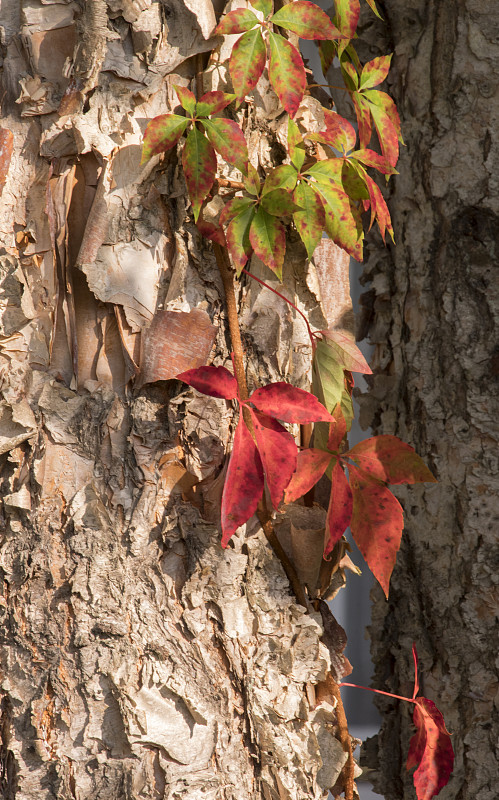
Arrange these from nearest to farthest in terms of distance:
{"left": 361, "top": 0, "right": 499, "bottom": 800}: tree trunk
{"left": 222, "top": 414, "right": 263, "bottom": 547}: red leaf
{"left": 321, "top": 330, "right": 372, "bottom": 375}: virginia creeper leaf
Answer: {"left": 222, "top": 414, "right": 263, "bottom": 547}: red leaf → {"left": 321, "top": 330, "right": 372, "bottom": 375}: virginia creeper leaf → {"left": 361, "top": 0, "right": 499, "bottom": 800}: tree trunk

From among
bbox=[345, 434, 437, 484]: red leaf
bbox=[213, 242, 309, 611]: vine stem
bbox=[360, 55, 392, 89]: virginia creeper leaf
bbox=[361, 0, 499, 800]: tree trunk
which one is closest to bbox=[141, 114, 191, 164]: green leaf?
bbox=[213, 242, 309, 611]: vine stem

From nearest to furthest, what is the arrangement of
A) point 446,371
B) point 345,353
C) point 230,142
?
1. point 230,142
2. point 345,353
3. point 446,371

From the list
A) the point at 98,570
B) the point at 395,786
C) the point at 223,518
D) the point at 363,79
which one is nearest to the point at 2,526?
the point at 98,570

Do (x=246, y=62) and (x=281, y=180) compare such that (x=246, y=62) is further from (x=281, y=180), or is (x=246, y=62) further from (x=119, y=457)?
(x=119, y=457)

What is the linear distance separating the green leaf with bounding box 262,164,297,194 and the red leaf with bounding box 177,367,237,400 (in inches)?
6.9

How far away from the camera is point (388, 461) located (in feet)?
2.02

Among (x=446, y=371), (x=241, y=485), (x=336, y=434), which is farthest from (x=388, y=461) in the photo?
(x=446, y=371)

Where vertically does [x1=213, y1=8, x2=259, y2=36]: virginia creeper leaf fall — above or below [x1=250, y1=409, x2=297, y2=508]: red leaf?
above

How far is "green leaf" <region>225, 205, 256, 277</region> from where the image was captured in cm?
57

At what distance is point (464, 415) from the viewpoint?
91 centimetres

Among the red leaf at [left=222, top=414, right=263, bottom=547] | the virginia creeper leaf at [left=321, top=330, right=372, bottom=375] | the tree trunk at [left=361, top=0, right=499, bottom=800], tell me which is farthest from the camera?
the tree trunk at [left=361, top=0, right=499, bottom=800]

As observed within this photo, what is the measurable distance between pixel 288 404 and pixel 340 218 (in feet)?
0.60

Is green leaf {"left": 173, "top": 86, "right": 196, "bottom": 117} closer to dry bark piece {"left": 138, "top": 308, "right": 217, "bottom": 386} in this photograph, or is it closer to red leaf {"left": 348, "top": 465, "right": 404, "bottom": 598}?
dry bark piece {"left": 138, "top": 308, "right": 217, "bottom": 386}

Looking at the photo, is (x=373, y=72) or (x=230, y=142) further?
(x=373, y=72)
